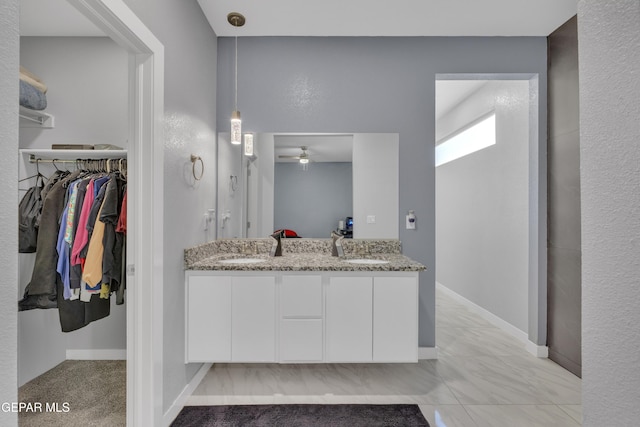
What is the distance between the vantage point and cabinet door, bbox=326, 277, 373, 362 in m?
2.11

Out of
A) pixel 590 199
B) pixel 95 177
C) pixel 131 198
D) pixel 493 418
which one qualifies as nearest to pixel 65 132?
pixel 95 177

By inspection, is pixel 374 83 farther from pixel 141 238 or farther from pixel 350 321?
pixel 141 238

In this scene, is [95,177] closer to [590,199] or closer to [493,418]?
[590,199]

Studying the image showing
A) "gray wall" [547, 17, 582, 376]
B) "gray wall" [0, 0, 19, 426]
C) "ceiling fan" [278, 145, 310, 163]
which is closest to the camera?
"gray wall" [0, 0, 19, 426]

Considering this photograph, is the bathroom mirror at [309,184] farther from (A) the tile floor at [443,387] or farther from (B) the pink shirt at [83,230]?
(A) the tile floor at [443,387]

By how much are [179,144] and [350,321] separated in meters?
1.58

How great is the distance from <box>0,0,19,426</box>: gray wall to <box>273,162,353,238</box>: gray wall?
207 centimetres

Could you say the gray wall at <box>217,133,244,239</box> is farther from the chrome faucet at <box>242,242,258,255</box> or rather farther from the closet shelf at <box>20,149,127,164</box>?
the closet shelf at <box>20,149,127,164</box>

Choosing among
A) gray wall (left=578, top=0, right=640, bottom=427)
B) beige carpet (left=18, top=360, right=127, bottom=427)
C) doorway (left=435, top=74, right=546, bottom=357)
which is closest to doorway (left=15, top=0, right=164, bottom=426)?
beige carpet (left=18, top=360, right=127, bottom=427)

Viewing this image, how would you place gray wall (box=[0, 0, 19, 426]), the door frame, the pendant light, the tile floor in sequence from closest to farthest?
gray wall (box=[0, 0, 19, 426])
the door frame
the tile floor
the pendant light

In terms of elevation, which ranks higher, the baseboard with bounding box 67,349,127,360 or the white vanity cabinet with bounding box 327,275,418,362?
the white vanity cabinet with bounding box 327,275,418,362

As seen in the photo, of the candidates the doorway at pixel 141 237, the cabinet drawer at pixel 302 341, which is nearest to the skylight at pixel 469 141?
the cabinet drawer at pixel 302 341

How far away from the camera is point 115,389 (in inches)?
86.8

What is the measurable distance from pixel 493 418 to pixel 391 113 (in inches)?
88.6
